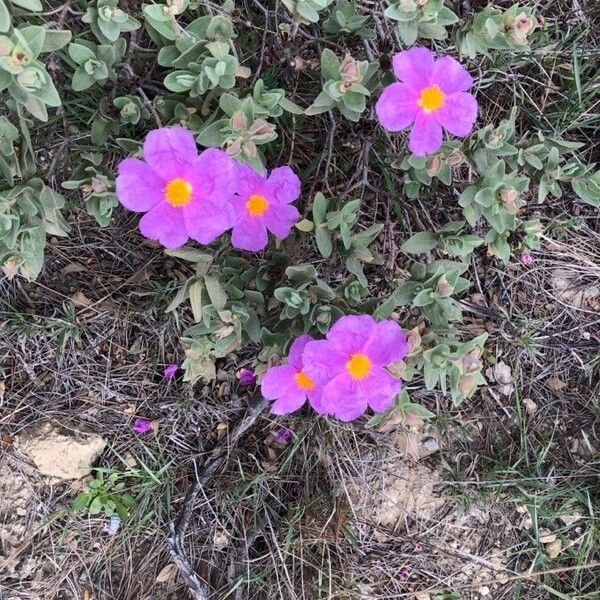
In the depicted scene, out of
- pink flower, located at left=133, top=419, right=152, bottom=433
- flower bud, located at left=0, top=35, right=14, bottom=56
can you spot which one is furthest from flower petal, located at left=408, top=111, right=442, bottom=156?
pink flower, located at left=133, top=419, right=152, bottom=433

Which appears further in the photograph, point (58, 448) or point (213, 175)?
point (58, 448)

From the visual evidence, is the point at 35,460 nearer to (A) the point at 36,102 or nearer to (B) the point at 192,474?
(B) the point at 192,474

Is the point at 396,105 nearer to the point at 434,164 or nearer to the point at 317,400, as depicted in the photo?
the point at 434,164

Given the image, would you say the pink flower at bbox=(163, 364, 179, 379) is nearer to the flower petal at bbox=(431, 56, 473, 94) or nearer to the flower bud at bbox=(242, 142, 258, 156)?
the flower bud at bbox=(242, 142, 258, 156)

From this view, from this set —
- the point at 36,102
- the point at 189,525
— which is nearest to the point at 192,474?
the point at 189,525

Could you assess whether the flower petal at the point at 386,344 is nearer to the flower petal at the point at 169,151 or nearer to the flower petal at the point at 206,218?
the flower petal at the point at 206,218

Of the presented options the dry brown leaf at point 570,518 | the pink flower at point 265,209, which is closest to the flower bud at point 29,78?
the pink flower at point 265,209

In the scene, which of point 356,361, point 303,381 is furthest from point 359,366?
point 303,381
